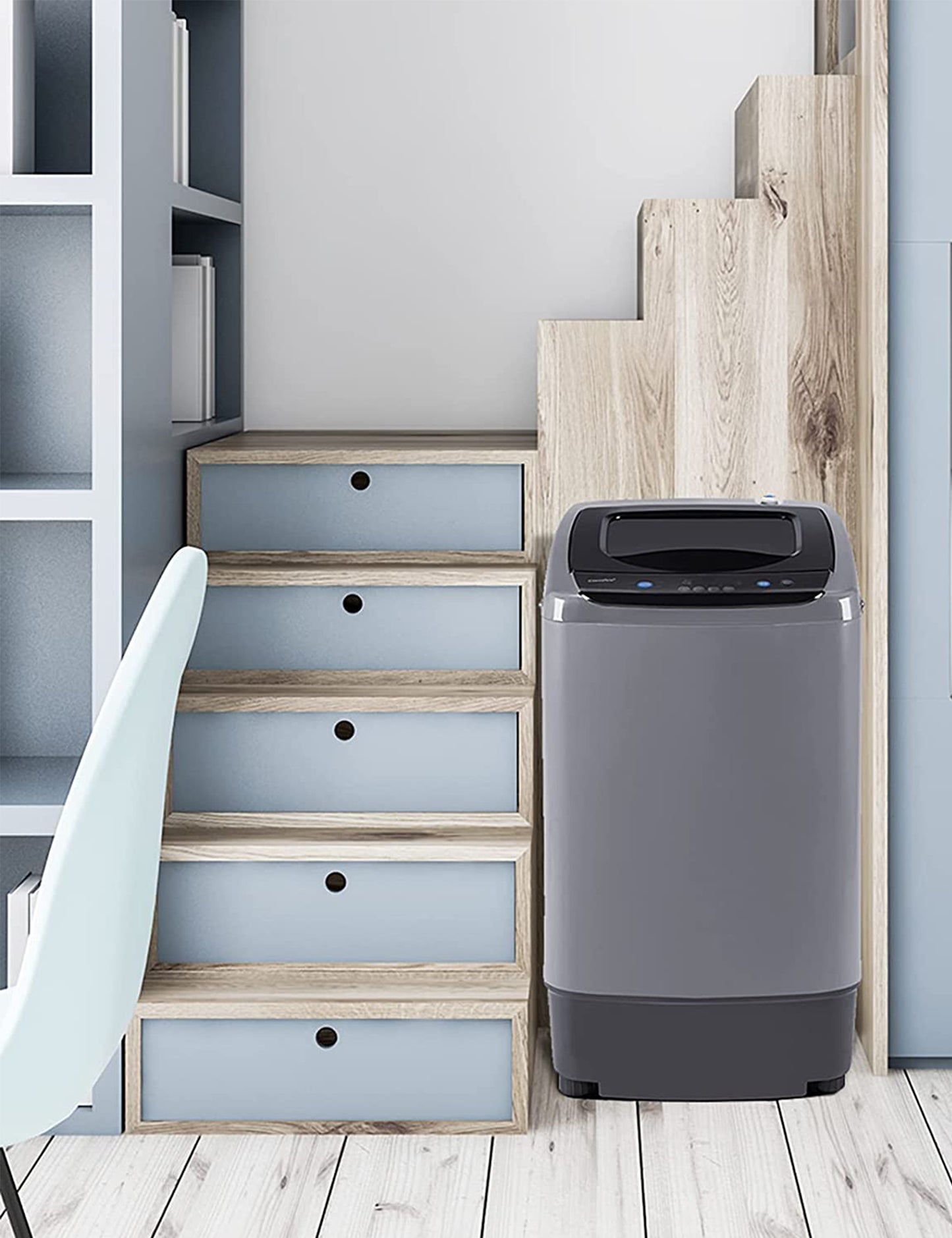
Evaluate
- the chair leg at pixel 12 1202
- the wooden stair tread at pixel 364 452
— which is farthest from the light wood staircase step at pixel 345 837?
the chair leg at pixel 12 1202

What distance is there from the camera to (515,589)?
8.34ft

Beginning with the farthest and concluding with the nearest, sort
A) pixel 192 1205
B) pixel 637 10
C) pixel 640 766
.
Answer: pixel 637 10
pixel 192 1205
pixel 640 766

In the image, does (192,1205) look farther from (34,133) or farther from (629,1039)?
(34,133)

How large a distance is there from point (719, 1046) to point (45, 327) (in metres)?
1.54

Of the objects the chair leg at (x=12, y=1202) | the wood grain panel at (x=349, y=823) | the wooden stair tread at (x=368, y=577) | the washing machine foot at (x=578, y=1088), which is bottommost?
the chair leg at (x=12, y=1202)

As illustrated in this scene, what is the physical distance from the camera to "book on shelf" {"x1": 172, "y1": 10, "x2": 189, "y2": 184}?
2.68 m

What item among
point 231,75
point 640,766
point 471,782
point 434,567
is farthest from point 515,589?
point 231,75

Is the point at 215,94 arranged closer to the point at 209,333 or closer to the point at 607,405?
the point at 209,333

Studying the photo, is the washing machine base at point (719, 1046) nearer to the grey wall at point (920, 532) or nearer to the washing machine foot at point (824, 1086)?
the washing machine foot at point (824, 1086)

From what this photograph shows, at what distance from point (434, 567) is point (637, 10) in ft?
4.14

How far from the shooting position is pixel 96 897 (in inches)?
59.4

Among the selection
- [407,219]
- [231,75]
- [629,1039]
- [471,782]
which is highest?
[231,75]

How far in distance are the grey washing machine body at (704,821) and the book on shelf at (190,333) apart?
1.22 meters

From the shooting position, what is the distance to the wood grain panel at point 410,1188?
2109 millimetres
